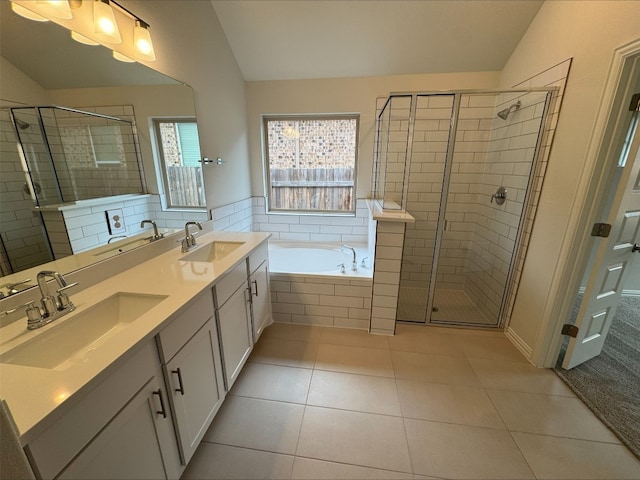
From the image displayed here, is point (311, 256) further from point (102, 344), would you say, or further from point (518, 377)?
point (102, 344)

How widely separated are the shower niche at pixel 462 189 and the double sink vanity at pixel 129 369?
66.3 inches

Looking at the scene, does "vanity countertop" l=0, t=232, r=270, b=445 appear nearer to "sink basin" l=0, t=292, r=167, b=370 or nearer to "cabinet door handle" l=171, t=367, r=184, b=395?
"sink basin" l=0, t=292, r=167, b=370

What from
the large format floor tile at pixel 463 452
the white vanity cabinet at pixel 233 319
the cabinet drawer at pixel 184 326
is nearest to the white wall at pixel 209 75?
the white vanity cabinet at pixel 233 319

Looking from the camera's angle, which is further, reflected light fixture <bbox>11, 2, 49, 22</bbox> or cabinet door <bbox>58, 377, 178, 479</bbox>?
reflected light fixture <bbox>11, 2, 49, 22</bbox>

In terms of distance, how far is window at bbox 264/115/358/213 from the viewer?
10.00 feet

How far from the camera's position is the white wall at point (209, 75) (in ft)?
5.69

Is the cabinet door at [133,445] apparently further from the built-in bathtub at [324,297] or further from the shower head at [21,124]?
the built-in bathtub at [324,297]

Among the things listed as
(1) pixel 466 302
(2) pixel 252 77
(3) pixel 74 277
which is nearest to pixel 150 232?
(3) pixel 74 277

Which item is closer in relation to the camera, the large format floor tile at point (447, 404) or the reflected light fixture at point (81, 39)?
the reflected light fixture at point (81, 39)

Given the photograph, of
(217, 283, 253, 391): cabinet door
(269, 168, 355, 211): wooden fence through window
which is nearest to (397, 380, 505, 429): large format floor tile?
(217, 283, 253, 391): cabinet door

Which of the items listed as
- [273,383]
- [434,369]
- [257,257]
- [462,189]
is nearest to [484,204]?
[462,189]

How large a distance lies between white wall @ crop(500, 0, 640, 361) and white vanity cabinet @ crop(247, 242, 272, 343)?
2078mm

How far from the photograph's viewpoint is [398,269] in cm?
213

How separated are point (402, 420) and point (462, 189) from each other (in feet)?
7.71
